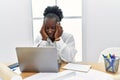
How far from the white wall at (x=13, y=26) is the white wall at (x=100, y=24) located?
921mm

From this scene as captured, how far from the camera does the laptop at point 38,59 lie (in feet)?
4.78

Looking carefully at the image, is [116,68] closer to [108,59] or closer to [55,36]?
[108,59]

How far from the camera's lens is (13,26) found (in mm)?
3039

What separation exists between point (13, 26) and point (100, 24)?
1.36m

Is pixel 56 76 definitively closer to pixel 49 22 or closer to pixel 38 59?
pixel 38 59

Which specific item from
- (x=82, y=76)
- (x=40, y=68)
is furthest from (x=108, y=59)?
(x=40, y=68)

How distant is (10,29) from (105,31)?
148cm

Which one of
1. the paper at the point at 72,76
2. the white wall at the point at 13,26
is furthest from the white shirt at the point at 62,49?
the white wall at the point at 13,26

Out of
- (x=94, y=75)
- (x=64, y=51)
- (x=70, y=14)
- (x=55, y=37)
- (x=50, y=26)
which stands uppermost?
(x=70, y=14)

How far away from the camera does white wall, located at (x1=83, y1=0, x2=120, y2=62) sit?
9.21ft

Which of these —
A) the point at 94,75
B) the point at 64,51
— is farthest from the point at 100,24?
the point at 94,75

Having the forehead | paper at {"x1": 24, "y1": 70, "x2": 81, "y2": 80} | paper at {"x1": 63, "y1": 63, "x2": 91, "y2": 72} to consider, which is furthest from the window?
paper at {"x1": 24, "y1": 70, "x2": 81, "y2": 80}

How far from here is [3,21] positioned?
118 inches

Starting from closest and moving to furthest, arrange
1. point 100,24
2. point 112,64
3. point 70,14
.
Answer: point 112,64, point 100,24, point 70,14
